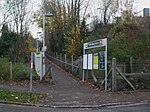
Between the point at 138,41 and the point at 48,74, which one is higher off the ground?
the point at 138,41

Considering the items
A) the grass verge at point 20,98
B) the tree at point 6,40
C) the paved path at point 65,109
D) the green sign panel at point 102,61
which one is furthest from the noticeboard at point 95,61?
the tree at point 6,40

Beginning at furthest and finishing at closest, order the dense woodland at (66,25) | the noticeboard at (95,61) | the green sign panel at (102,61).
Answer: the dense woodland at (66,25) → the noticeboard at (95,61) → the green sign panel at (102,61)

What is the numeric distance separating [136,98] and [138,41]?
537 centimetres

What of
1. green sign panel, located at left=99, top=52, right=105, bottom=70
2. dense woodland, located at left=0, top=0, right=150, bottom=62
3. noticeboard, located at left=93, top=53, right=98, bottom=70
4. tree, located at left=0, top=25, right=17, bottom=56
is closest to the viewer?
green sign panel, located at left=99, top=52, right=105, bottom=70

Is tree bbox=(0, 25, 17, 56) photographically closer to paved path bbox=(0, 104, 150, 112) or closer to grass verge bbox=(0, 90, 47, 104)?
grass verge bbox=(0, 90, 47, 104)

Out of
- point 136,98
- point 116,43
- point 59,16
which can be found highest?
point 59,16

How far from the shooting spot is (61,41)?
42.0 meters

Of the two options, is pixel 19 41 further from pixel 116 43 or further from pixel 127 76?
pixel 127 76

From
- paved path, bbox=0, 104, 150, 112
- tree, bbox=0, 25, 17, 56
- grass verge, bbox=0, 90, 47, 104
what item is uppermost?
tree, bbox=0, 25, 17, 56

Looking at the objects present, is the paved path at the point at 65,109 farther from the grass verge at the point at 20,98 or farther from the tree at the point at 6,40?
the tree at the point at 6,40

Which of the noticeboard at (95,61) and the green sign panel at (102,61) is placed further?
the noticeboard at (95,61)

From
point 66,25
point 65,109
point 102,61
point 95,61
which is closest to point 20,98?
point 65,109

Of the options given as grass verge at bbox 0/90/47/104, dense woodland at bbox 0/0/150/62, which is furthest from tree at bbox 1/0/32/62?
grass verge at bbox 0/90/47/104

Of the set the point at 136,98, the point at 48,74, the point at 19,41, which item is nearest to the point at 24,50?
the point at 19,41
